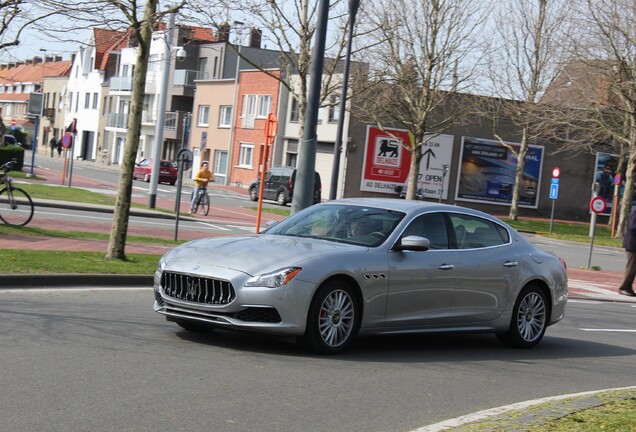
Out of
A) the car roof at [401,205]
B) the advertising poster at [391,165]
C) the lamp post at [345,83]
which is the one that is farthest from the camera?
the advertising poster at [391,165]

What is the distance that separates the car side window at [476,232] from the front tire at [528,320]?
66cm

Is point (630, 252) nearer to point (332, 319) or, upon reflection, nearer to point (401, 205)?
point (401, 205)

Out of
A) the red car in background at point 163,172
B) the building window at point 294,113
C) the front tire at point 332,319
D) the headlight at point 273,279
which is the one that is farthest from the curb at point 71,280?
the building window at point 294,113

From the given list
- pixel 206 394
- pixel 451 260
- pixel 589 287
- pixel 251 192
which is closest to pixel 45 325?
pixel 206 394

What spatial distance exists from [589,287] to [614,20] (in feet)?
76.1

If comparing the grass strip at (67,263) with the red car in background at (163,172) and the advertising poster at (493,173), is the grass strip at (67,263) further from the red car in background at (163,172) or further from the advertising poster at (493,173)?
the advertising poster at (493,173)

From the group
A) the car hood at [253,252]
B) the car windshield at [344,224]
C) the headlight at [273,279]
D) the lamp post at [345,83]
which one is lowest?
the headlight at [273,279]

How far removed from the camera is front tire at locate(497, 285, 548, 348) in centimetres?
1090

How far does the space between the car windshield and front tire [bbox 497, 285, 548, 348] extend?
1.95 meters

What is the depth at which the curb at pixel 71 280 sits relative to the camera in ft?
38.2

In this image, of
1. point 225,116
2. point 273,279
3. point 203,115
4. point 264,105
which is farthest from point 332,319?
point 203,115

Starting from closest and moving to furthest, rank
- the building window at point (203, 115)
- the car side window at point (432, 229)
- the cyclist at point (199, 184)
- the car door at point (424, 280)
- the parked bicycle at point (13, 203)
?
the car door at point (424, 280)
the car side window at point (432, 229)
the parked bicycle at point (13, 203)
the cyclist at point (199, 184)
the building window at point (203, 115)

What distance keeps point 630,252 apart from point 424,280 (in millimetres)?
10480

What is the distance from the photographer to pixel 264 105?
6388 cm
